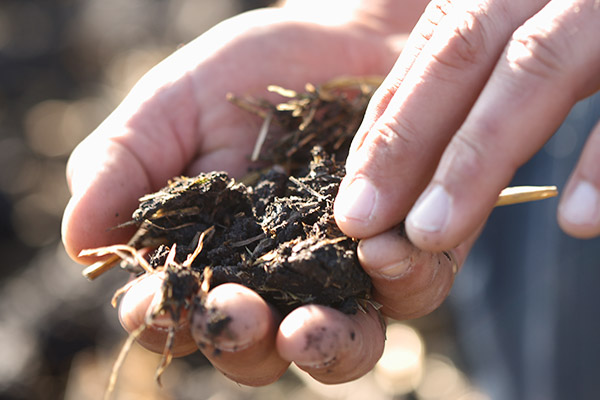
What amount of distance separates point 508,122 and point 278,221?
0.85m

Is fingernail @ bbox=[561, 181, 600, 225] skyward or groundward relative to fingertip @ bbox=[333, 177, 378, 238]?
skyward

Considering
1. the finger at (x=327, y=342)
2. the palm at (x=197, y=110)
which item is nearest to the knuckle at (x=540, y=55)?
the finger at (x=327, y=342)

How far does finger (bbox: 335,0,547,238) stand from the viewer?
1503 millimetres

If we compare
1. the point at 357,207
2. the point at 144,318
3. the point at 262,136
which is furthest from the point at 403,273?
the point at 262,136

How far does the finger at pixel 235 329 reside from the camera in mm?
1426

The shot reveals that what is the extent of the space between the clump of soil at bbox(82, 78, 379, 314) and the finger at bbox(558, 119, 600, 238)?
2.11 feet

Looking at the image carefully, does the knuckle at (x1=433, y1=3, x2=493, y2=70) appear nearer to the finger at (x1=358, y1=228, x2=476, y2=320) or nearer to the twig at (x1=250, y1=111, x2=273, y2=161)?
the finger at (x1=358, y1=228, x2=476, y2=320)

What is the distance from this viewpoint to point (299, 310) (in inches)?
58.9

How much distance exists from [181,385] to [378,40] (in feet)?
9.33

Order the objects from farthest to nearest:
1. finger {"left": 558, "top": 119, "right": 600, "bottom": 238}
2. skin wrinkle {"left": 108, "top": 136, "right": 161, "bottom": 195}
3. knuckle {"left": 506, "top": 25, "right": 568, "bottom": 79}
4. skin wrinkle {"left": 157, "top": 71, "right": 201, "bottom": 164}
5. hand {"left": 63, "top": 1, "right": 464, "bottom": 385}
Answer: skin wrinkle {"left": 157, "top": 71, "right": 201, "bottom": 164}, skin wrinkle {"left": 108, "top": 136, "right": 161, "bottom": 195}, hand {"left": 63, "top": 1, "right": 464, "bottom": 385}, knuckle {"left": 506, "top": 25, "right": 568, "bottom": 79}, finger {"left": 558, "top": 119, "right": 600, "bottom": 238}

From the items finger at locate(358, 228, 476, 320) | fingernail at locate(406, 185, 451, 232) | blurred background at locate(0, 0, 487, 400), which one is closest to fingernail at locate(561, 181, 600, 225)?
fingernail at locate(406, 185, 451, 232)

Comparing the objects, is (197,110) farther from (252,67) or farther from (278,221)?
(278,221)

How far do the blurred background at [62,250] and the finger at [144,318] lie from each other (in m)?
1.16

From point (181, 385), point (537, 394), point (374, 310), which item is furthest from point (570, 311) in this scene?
point (181, 385)
